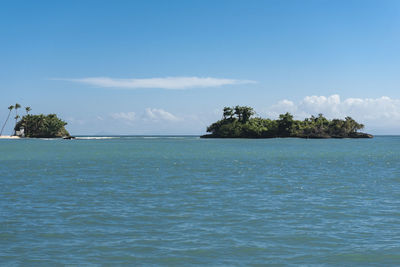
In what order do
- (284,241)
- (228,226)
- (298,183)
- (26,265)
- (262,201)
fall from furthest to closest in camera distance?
(298,183) < (262,201) < (228,226) < (284,241) < (26,265)

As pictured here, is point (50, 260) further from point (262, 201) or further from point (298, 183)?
point (298, 183)

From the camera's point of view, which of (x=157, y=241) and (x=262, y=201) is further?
(x=262, y=201)

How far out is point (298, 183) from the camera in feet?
122

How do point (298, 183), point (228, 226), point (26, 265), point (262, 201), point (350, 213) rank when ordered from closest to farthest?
point (26, 265), point (228, 226), point (350, 213), point (262, 201), point (298, 183)

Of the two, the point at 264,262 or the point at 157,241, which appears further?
Answer: the point at 157,241

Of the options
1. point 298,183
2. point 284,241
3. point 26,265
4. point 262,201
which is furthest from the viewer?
point 298,183

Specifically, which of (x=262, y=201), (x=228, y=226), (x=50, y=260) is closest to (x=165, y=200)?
(x=262, y=201)

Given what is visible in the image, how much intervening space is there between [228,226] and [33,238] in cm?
867

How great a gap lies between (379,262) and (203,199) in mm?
14806

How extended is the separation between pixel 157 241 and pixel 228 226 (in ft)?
13.4

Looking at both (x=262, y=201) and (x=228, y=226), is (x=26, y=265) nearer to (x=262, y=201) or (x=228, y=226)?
(x=228, y=226)

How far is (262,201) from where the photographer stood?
27.1 meters

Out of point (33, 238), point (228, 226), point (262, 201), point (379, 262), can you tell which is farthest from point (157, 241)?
point (262, 201)

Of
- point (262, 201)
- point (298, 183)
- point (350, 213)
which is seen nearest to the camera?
point (350, 213)
